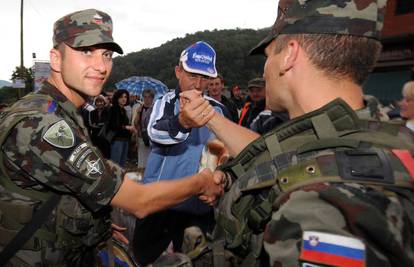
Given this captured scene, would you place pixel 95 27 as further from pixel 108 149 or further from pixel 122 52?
pixel 108 149

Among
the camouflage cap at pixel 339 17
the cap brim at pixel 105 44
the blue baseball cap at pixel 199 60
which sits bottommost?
the blue baseball cap at pixel 199 60

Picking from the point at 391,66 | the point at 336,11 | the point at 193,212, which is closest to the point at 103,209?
the point at 193,212

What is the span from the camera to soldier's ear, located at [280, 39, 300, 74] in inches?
57.7

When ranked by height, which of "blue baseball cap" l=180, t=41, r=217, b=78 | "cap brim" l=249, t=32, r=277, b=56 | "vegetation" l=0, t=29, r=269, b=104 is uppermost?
"cap brim" l=249, t=32, r=277, b=56

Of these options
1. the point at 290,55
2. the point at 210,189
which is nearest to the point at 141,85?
the point at 210,189

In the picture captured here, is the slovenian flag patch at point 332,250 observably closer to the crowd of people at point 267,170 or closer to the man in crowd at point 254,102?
the crowd of people at point 267,170

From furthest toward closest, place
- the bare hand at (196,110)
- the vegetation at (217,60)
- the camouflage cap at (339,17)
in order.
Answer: the vegetation at (217,60), the bare hand at (196,110), the camouflage cap at (339,17)

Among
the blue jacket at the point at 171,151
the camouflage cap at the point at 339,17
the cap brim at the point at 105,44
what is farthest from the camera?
the blue jacket at the point at 171,151

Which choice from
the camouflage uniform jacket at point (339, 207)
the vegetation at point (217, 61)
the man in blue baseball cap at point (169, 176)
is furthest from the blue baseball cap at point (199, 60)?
the vegetation at point (217, 61)

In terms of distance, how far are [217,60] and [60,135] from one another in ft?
162

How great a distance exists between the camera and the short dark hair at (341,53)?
1.39 meters

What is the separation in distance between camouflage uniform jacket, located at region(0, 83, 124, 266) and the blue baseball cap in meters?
1.72

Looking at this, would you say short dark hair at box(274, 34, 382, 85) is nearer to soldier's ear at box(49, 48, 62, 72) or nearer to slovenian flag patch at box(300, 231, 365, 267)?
slovenian flag patch at box(300, 231, 365, 267)

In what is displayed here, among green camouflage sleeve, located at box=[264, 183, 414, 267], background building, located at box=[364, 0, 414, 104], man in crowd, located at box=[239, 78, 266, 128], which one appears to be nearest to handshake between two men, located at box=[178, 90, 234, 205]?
green camouflage sleeve, located at box=[264, 183, 414, 267]
